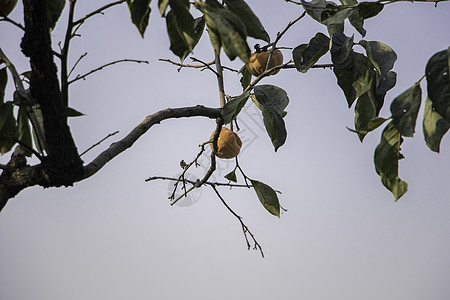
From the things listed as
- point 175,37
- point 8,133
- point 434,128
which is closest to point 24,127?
point 8,133

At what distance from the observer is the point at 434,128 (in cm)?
70

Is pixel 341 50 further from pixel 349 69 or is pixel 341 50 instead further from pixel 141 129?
pixel 141 129

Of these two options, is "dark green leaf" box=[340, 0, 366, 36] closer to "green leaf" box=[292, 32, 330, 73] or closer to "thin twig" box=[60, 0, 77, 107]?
"green leaf" box=[292, 32, 330, 73]

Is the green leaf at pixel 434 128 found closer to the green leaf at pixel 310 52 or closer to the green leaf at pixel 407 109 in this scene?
the green leaf at pixel 407 109

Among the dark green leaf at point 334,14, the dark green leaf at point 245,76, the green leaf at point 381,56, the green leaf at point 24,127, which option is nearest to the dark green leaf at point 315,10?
the dark green leaf at point 334,14

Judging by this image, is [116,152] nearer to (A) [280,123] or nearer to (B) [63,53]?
(B) [63,53]

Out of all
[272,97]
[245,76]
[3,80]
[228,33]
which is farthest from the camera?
[245,76]

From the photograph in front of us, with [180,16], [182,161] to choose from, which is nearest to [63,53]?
[180,16]

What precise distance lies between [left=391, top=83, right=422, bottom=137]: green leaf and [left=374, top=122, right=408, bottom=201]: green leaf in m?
0.07

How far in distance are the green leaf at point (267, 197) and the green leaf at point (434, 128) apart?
0.44m

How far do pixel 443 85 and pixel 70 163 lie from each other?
1.85 ft

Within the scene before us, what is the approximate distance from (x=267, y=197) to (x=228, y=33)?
1.94ft

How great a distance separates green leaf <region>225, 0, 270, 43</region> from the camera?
2.71ft

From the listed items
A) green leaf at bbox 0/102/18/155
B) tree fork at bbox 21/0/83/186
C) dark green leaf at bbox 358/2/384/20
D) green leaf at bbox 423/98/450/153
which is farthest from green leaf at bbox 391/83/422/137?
green leaf at bbox 0/102/18/155
